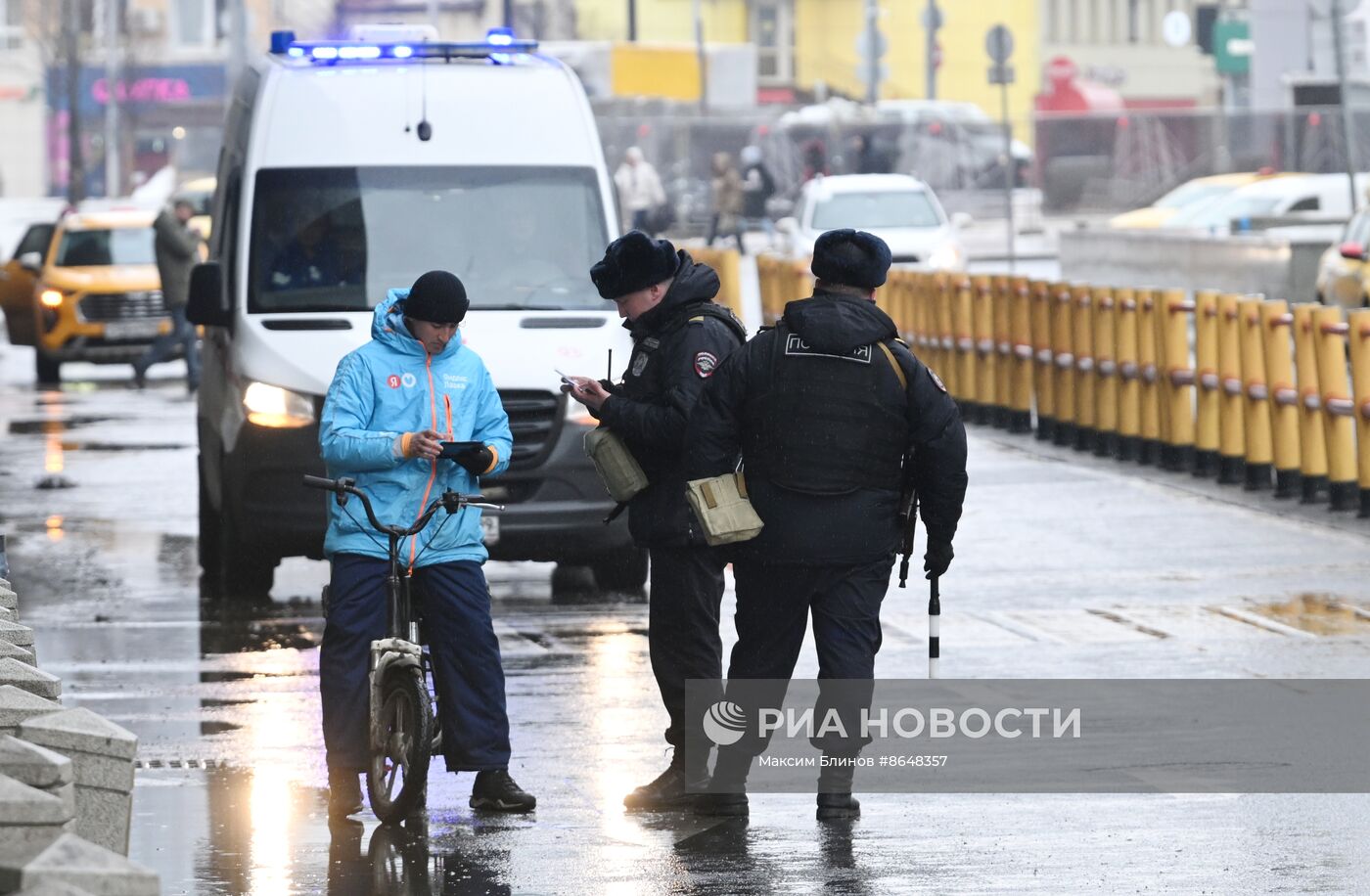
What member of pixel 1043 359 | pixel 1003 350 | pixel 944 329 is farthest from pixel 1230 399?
pixel 944 329

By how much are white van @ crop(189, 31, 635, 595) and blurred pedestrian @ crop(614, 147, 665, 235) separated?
2684 centimetres

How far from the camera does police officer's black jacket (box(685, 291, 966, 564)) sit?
24.6ft

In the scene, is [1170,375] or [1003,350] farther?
[1003,350]

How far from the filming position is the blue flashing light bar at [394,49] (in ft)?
43.0

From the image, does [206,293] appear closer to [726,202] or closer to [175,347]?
[175,347]

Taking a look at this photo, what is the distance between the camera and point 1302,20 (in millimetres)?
48625

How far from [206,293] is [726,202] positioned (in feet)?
98.5

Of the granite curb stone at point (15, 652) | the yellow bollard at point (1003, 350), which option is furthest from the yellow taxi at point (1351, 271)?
the granite curb stone at point (15, 652)

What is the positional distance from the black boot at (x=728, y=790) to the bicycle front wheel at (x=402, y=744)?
814 millimetres

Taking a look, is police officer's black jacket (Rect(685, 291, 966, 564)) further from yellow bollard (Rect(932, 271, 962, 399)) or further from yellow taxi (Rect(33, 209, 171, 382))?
yellow taxi (Rect(33, 209, 171, 382))

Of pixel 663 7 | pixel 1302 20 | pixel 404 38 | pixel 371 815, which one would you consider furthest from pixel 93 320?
pixel 663 7

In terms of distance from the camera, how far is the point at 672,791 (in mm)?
7922

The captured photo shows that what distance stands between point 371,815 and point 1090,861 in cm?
210

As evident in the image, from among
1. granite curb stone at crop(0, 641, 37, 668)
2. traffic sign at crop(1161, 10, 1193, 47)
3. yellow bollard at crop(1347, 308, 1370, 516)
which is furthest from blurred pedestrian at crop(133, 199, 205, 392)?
traffic sign at crop(1161, 10, 1193, 47)
